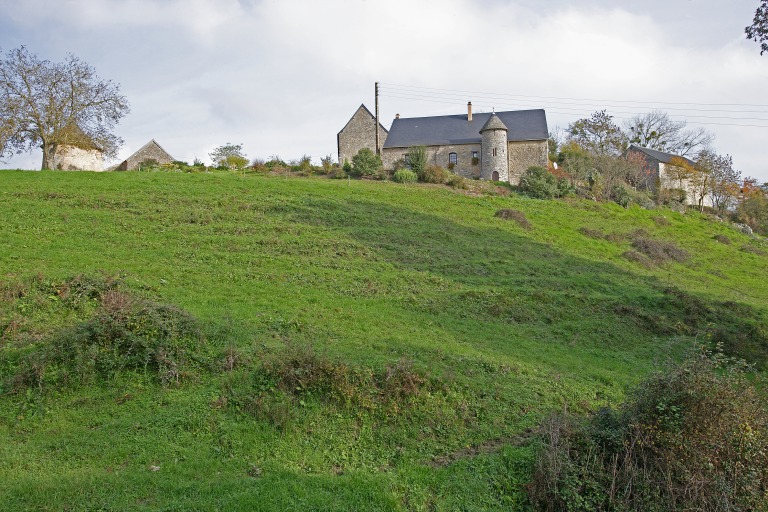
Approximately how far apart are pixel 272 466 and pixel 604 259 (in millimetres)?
23054

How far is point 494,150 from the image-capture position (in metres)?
52.6

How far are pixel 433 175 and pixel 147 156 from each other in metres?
29.0

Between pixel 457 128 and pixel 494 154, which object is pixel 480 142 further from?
pixel 457 128

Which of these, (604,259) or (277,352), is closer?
(277,352)

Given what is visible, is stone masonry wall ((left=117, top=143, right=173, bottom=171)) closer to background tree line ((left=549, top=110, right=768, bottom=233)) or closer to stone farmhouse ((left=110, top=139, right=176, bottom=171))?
stone farmhouse ((left=110, top=139, right=176, bottom=171))

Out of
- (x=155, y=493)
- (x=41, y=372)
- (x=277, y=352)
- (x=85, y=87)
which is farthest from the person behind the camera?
(x=85, y=87)

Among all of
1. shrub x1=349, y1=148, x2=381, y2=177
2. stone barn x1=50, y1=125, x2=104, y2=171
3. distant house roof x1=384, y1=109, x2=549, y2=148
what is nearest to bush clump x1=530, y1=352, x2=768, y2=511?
shrub x1=349, y1=148, x2=381, y2=177

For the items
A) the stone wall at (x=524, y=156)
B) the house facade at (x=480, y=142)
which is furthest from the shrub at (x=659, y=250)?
the stone wall at (x=524, y=156)

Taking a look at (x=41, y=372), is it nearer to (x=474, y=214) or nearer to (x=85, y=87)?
(x=474, y=214)

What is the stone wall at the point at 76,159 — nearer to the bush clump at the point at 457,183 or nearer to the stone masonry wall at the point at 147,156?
the stone masonry wall at the point at 147,156

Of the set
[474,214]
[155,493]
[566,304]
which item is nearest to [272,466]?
[155,493]

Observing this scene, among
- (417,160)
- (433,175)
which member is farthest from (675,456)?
(417,160)

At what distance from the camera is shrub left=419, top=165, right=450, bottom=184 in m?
41.2

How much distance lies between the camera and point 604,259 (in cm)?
2781
